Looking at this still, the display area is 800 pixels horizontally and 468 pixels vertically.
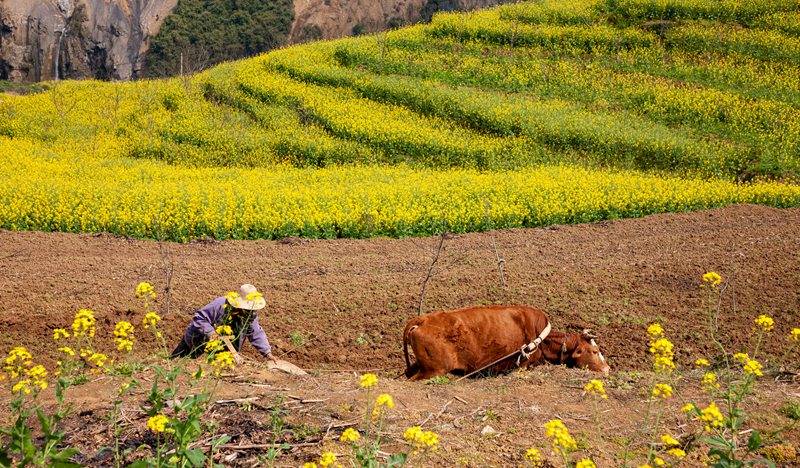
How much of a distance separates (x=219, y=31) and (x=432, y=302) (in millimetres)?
61111

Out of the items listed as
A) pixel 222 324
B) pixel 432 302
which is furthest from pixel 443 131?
pixel 222 324

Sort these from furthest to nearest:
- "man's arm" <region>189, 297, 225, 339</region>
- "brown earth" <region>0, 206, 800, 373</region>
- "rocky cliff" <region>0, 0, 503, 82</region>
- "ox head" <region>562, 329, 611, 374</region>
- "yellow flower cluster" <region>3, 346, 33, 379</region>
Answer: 1. "rocky cliff" <region>0, 0, 503, 82</region>
2. "brown earth" <region>0, 206, 800, 373</region>
3. "ox head" <region>562, 329, 611, 374</region>
4. "man's arm" <region>189, 297, 225, 339</region>
5. "yellow flower cluster" <region>3, 346, 33, 379</region>

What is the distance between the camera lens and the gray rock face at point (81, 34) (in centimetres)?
7444

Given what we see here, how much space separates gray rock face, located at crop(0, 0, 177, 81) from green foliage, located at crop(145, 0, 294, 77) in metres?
4.78

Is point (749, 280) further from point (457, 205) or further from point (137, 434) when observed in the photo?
point (137, 434)

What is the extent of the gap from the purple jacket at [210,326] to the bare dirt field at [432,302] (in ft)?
2.50

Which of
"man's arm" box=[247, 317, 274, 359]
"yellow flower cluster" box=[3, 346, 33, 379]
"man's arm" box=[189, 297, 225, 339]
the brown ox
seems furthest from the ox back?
"yellow flower cluster" box=[3, 346, 33, 379]

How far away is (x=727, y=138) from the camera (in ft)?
81.1

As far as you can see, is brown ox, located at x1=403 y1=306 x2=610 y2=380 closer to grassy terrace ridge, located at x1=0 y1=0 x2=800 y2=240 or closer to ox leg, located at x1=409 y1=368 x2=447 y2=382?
ox leg, located at x1=409 y1=368 x2=447 y2=382

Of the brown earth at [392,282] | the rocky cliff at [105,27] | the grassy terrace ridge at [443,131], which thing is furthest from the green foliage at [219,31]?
the brown earth at [392,282]

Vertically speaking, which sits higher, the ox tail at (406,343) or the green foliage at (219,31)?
the green foliage at (219,31)

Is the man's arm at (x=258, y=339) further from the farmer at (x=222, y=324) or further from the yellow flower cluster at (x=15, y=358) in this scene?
the yellow flower cluster at (x=15, y=358)

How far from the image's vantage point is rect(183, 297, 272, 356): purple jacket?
24.8 feet

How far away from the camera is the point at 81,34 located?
250 feet
